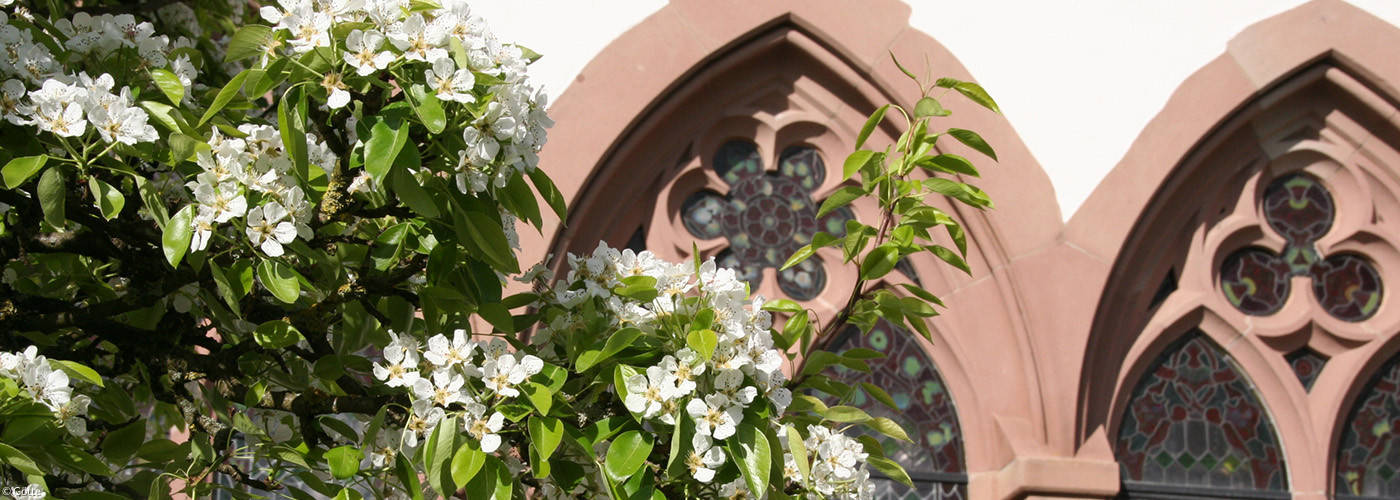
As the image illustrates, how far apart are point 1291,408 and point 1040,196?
1.08 m

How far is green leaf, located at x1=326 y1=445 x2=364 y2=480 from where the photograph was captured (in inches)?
74.5

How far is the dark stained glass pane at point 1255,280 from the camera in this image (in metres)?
4.25

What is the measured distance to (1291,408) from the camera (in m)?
4.18

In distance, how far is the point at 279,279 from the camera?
5.77ft

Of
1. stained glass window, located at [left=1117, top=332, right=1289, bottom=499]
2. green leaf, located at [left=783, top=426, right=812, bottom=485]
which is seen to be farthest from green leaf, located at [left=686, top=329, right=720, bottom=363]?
stained glass window, located at [left=1117, top=332, right=1289, bottom=499]

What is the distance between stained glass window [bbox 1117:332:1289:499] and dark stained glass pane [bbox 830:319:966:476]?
548mm

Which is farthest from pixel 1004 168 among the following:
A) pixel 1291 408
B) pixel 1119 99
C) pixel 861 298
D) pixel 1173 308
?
pixel 861 298

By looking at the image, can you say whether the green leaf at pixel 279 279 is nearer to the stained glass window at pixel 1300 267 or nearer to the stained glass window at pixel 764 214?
the stained glass window at pixel 764 214

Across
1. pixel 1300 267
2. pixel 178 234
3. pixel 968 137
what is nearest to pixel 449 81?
pixel 178 234

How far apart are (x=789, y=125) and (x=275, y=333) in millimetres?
2485

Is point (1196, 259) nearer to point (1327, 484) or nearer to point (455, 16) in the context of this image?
point (1327, 484)

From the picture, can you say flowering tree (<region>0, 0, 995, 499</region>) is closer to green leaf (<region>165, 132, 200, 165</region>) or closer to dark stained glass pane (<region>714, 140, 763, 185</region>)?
green leaf (<region>165, 132, 200, 165</region>)

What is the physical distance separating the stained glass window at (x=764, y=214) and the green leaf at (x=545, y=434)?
239 cm

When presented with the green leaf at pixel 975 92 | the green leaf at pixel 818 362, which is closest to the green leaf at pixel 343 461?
the green leaf at pixel 818 362
